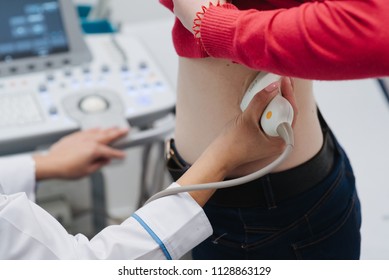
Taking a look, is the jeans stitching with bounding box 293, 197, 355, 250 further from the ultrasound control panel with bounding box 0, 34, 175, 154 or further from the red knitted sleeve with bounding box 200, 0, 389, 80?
the ultrasound control panel with bounding box 0, 34, 175, 154

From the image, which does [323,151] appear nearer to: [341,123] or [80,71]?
[341,123]

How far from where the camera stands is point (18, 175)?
1.08 metres

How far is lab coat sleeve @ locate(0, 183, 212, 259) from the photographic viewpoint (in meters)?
0.67

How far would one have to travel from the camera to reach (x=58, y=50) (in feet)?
4.90

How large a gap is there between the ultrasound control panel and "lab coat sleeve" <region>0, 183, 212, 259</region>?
0.62 meters

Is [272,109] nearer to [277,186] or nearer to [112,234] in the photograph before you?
[277,186]

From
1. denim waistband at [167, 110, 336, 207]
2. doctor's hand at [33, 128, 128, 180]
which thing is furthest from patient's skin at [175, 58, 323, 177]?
doctor's hand at [33, 128, 128, 180]

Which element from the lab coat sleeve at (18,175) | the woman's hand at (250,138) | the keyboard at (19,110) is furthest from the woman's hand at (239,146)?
→ the keyboard at (19,110)

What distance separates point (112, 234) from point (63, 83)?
2.59ft

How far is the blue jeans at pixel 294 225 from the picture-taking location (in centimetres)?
80

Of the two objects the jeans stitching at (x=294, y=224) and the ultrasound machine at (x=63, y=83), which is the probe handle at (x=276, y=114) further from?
Answer: the ultrasound machine at (x=63, y=83)

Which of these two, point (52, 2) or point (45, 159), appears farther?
point (52, 2)

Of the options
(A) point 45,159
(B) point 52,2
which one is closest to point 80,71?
(B) point 52,2
